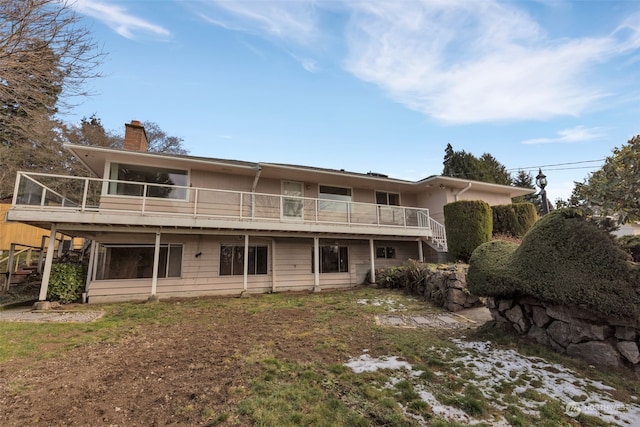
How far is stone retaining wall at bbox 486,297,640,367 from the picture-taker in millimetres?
4109

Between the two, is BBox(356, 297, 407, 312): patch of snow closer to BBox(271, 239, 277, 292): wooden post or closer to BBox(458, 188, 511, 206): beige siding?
BBox(271, 239, 277, 292): wooden post

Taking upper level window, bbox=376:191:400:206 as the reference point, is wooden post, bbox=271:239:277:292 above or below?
below

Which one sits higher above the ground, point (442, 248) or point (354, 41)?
point (354, 41)

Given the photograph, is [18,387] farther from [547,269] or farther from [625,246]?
[625,246]

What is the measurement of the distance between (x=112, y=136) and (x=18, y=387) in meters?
26.6

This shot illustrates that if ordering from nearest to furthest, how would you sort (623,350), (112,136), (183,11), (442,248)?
(623,350)
(183,11)
(442,248)
(112,136)

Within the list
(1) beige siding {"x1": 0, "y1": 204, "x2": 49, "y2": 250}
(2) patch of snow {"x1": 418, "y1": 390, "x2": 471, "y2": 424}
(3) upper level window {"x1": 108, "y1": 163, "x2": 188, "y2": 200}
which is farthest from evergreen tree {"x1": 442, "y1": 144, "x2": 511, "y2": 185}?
(1) beige siding {"x1": 0, "y1": 204, "x2": 49, "y2": 250}

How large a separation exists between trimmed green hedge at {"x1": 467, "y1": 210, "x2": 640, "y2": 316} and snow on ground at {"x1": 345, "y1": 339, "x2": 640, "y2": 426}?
1075mm

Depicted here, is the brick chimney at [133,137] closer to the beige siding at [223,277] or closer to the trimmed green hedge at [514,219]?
the beige siding at [223,277]

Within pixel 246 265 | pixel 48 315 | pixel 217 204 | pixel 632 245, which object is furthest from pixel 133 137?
pixel 632 245

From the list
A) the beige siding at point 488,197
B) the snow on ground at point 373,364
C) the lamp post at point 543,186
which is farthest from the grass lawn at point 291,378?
the beige siding at point 488,197

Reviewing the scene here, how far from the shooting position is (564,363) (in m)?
4.27

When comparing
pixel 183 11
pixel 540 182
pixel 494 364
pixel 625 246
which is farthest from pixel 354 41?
pixel 494 364

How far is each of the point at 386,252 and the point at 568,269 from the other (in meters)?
9.84
